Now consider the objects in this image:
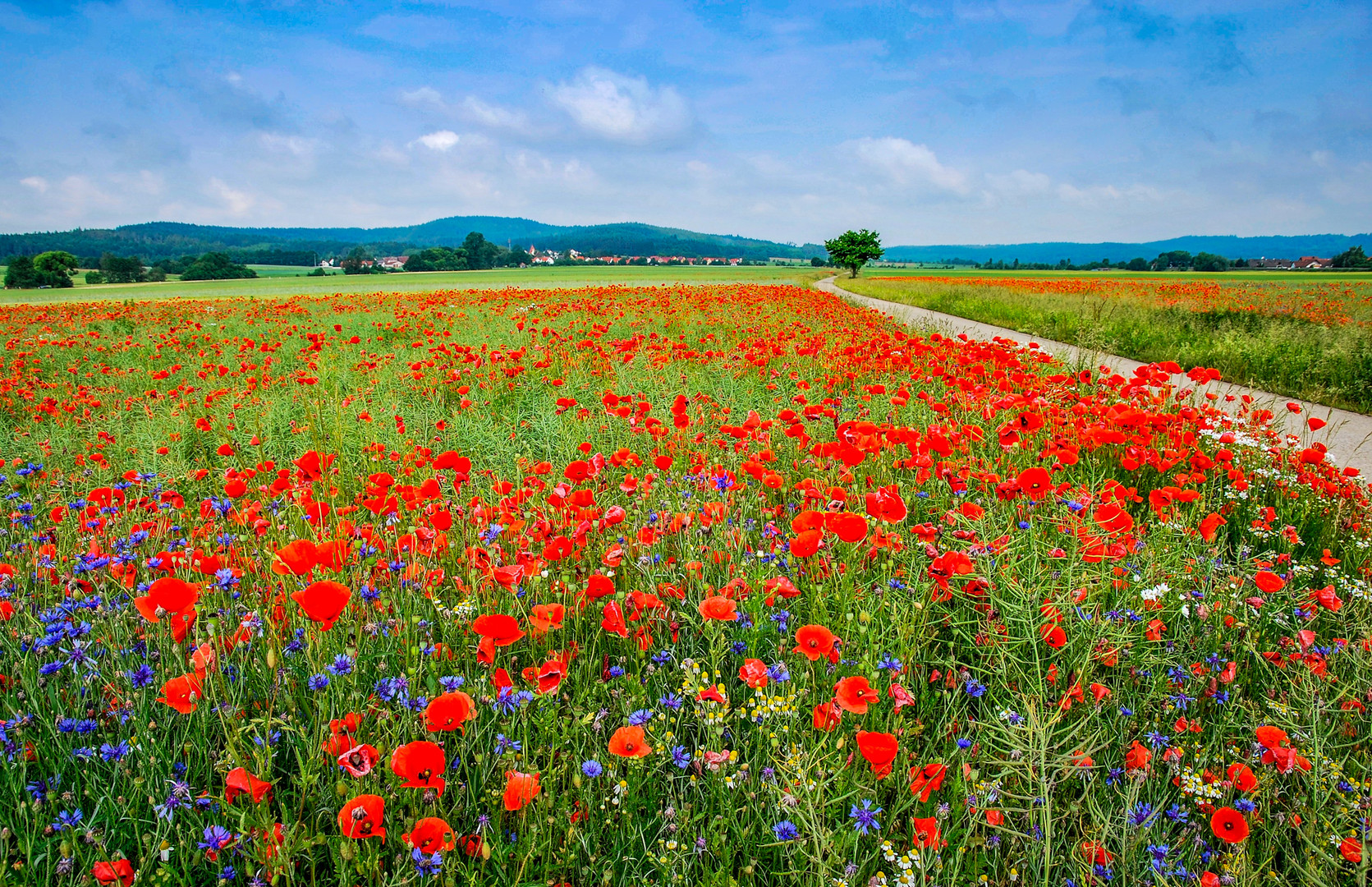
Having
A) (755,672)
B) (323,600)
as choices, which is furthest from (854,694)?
(323,600)

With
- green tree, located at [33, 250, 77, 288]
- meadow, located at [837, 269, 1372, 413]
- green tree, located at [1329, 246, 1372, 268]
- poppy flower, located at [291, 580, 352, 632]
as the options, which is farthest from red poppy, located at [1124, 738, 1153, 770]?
green tree, located at [1329, 246, 1372, 268]

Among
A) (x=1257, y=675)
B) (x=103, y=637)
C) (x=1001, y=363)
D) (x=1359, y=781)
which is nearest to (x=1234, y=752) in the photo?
(x=1359, y=781)

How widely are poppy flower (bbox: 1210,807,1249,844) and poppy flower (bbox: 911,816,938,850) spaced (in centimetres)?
59

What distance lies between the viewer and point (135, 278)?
184 ft

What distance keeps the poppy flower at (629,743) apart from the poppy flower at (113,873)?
0.94 meters

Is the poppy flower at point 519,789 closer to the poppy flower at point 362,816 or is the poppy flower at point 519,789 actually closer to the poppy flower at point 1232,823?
the poppy flower at point 362,816

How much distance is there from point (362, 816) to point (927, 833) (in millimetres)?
1112

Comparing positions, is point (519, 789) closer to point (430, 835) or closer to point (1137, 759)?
point (430, 835)

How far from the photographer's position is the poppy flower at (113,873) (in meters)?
1.15

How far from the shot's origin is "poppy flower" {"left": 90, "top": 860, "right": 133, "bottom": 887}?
115cm

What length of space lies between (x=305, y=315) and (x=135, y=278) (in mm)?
59620

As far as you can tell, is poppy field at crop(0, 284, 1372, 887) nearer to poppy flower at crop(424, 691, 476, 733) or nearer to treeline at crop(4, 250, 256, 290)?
poppy flower at crop(424, 691, 476, 733)

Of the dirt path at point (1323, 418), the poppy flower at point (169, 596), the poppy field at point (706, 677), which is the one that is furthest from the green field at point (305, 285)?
the poppy flower at point (169, 596)

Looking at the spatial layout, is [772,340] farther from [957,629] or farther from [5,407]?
[5,407]
